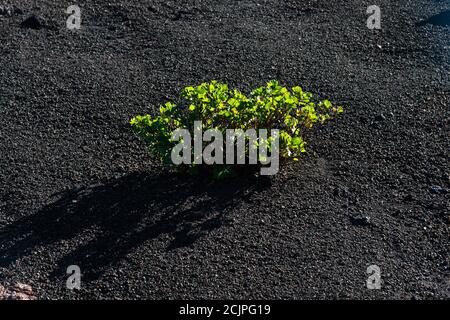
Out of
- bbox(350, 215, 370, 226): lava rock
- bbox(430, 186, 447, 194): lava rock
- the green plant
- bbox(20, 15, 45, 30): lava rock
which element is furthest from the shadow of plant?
bbox(20, 15, 45, 30): lava rock

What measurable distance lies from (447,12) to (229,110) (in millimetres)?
3685

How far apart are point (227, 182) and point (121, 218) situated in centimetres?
83

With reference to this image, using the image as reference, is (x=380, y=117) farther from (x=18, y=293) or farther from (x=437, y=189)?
(x=18, y=293)

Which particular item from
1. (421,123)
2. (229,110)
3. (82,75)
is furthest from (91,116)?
(421,123)

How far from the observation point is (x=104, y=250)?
523 cm

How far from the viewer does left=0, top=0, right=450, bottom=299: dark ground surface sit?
5090mm

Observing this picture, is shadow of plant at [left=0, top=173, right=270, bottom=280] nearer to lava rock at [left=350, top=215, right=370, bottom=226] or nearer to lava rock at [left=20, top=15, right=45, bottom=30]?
lava rock at [left=350, top=215, right=370, bottom=226]

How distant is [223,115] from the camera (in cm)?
579

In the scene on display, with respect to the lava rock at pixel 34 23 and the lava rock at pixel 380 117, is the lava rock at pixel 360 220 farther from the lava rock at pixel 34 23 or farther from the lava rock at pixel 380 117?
the lava rock at pixel 34 23

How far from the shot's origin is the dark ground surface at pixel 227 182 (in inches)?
200

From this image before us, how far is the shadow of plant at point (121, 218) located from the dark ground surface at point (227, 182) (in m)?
0.01

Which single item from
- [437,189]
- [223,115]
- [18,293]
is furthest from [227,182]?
[18,293]

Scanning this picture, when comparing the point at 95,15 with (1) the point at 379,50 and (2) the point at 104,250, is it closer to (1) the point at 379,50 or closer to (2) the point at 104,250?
(1) the point at 379,50

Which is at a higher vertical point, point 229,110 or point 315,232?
point 229,110
